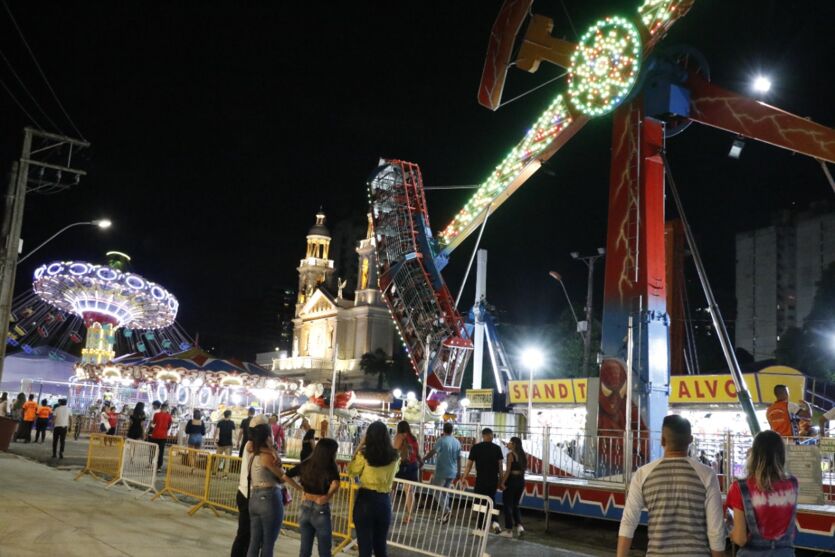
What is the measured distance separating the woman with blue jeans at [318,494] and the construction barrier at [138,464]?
7.88 meters

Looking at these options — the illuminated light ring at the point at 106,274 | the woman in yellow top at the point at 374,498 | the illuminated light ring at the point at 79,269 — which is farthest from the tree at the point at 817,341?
the woman in yellow top at the point at 374,498

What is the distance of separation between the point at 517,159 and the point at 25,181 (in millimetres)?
13598

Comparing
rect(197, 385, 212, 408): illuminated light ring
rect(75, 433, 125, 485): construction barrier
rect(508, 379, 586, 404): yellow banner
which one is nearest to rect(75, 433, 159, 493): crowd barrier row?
rect(75, 433, 125, 485): construction barrier

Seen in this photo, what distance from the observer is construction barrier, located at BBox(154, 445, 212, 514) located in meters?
13.4

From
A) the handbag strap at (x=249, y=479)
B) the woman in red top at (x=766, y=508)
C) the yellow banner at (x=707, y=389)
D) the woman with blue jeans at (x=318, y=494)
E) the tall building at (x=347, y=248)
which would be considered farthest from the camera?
the tall building at (x=347, y=248)

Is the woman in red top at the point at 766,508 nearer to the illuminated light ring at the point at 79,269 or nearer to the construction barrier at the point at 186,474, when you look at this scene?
the construction barrier at the point at 186,474

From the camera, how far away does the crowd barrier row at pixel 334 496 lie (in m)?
9.60

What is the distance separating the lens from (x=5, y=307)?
19203 mm

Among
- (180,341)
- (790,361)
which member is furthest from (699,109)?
(180,341)

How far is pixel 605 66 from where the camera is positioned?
18.0 metres

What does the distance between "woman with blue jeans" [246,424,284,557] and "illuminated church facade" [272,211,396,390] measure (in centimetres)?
6918

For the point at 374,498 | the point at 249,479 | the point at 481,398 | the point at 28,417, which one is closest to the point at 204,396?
the point at 28,417

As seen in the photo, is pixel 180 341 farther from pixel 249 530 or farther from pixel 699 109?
pixel 249 530

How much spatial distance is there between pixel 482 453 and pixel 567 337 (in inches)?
1438
